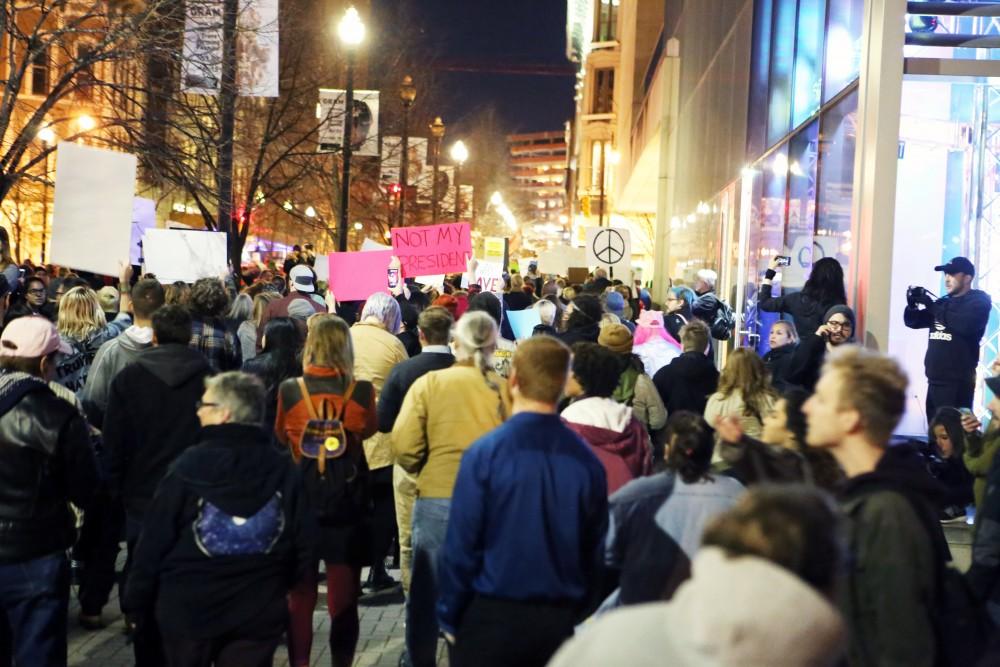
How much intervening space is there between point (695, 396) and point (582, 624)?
4131mm

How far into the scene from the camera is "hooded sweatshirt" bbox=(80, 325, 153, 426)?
7.71 m

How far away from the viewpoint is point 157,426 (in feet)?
21.4

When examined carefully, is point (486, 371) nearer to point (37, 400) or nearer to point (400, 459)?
point (400, 459)

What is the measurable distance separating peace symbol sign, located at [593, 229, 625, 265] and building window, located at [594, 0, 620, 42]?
269 feet

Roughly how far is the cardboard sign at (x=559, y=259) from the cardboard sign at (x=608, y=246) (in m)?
6.13

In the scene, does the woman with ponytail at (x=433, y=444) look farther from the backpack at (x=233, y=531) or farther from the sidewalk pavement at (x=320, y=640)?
the backpack at (x=233, y=531)

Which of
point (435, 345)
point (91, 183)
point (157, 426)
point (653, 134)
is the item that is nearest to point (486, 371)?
point (435, 345)

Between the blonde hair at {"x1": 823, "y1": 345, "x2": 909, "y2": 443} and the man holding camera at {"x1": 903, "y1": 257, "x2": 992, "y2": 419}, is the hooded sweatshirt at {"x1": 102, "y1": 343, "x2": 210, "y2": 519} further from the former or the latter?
the man holding camera at {"x1": 903, "y1": 257, "x2": 992, "y2": 419}

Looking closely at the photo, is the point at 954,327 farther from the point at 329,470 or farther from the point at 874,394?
the point at 874,394

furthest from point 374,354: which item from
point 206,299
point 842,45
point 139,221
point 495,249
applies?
point 495,249

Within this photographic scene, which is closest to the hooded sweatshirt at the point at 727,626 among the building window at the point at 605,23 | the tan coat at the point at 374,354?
the tan coat at the point at 374,354

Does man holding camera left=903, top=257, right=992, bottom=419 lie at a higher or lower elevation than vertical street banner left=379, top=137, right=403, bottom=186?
lower

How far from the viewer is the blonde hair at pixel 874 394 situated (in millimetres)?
3660

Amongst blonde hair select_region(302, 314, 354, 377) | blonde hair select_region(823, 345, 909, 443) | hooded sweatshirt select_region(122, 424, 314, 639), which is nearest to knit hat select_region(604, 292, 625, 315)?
blonde hair select_region(302, 314, 354, 377)
